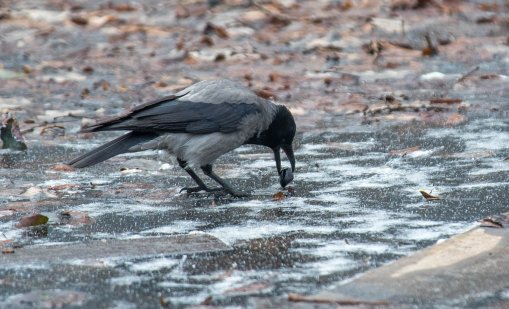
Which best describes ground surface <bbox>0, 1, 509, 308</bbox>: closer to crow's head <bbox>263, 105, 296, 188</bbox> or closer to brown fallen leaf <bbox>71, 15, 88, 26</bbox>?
brown fallen leaf <bbox>71, 15, 88, 26</bbox>

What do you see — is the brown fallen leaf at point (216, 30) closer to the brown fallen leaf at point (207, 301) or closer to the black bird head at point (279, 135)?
the black bird head at point (279, 135)

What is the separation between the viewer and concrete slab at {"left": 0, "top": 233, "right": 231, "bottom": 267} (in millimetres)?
5188

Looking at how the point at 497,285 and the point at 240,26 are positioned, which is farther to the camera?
the point at 240,26

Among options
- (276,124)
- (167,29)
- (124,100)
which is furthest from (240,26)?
(276,124)

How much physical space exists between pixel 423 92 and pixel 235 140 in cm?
391

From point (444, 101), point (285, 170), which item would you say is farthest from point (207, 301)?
point (444, 101)

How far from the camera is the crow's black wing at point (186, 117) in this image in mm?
7027

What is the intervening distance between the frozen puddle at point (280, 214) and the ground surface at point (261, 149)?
0.02 metres

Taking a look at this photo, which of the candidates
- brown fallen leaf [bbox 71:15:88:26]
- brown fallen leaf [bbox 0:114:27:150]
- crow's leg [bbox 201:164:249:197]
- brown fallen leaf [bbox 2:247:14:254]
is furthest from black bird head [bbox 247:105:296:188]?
brown fallen leaf [bbox 71:15:88:26]

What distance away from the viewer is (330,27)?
48.5 feet

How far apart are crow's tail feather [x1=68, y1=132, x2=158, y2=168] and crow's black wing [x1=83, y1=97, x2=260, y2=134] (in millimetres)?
90

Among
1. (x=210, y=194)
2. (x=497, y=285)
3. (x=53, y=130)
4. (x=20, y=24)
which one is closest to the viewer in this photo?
(x=497, y=285)

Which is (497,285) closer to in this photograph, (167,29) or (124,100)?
(124,100)

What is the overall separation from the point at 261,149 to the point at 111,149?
6.40ft
